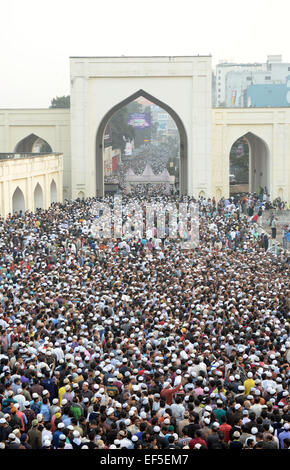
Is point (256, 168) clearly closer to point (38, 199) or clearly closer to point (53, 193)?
point (53, 193)

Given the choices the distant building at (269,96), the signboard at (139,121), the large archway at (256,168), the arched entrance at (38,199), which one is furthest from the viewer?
the signboard at (139,121)

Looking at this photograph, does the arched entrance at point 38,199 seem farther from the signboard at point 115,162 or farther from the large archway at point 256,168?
the signboard at point 115,162

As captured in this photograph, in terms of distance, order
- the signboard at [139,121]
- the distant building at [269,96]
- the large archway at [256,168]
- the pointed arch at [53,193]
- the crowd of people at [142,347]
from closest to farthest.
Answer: the crowd of people at [142,347] < the pointed arch at [53,193] < the large archway at [256,168] < the distant building at [269,96] < the signboard at [139,121]

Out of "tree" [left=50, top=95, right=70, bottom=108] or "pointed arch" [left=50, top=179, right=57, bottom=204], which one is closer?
"pointed arch" [left=50, top=179, right=57, bottom=204]

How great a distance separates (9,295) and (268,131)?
26037 millimetres

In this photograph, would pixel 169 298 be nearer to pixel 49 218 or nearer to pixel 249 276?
pixel 249 276

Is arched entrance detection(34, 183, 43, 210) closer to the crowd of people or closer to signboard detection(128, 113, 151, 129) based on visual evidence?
the crowd of people

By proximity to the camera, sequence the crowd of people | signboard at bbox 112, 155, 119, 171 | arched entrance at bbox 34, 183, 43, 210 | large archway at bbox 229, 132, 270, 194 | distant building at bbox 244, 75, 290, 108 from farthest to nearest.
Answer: signboard at bbox 112, 155, 119, 171
distant building at bbox 244, 75, 290, 108
large archway at bbox 229, 132, 270, 194
arched entrance at bbox 34, 183, 43, 210
the crowd of people

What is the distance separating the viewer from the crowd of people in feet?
26.4

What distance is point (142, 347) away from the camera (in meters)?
11.5

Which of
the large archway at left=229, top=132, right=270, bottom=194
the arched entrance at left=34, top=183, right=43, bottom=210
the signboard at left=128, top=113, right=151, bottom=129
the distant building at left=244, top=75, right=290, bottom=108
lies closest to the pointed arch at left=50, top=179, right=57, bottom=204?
the arched entrance at left=34, top=183, right=43, bottom=210

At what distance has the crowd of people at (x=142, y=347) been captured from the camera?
8.04 metres

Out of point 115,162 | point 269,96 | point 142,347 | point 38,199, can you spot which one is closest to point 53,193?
point 38,199

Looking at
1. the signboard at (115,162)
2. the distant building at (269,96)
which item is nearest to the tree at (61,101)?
the signboard at (115,162)
